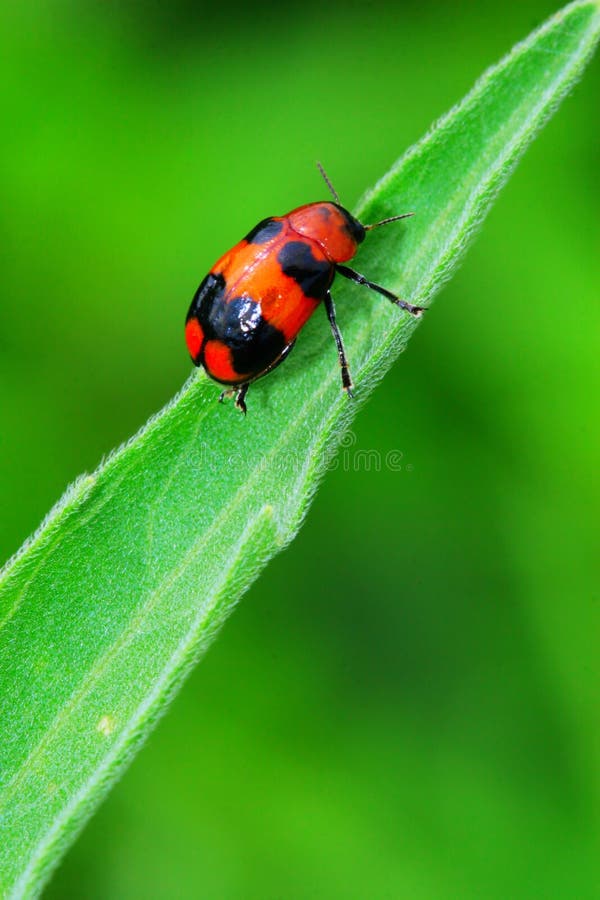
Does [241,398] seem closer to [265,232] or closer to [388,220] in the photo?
[388,220]

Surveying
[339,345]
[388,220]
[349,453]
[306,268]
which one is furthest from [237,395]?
[349,453]

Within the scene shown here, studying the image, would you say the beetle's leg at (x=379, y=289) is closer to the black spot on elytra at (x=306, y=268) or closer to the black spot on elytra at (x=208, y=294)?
the black spot on elytra at (x=306, y=268)

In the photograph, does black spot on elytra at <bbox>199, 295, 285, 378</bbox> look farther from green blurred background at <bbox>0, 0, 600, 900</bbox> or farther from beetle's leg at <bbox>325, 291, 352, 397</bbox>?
green blurred background at <bbox>0, 0, 600, 900</bbox>

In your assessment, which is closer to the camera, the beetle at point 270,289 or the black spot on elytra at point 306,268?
the beetle at point 270,289

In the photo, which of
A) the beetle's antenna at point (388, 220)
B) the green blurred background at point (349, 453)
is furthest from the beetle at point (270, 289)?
the green blurred background at point (349, 453)

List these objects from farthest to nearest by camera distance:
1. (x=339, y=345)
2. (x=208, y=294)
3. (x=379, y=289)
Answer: (x=208, y=294), (x=379, y=289), (x=339, y=345)

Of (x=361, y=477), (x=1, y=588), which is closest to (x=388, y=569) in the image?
(x=361, y=477)

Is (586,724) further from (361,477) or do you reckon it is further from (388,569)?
(361,477)
